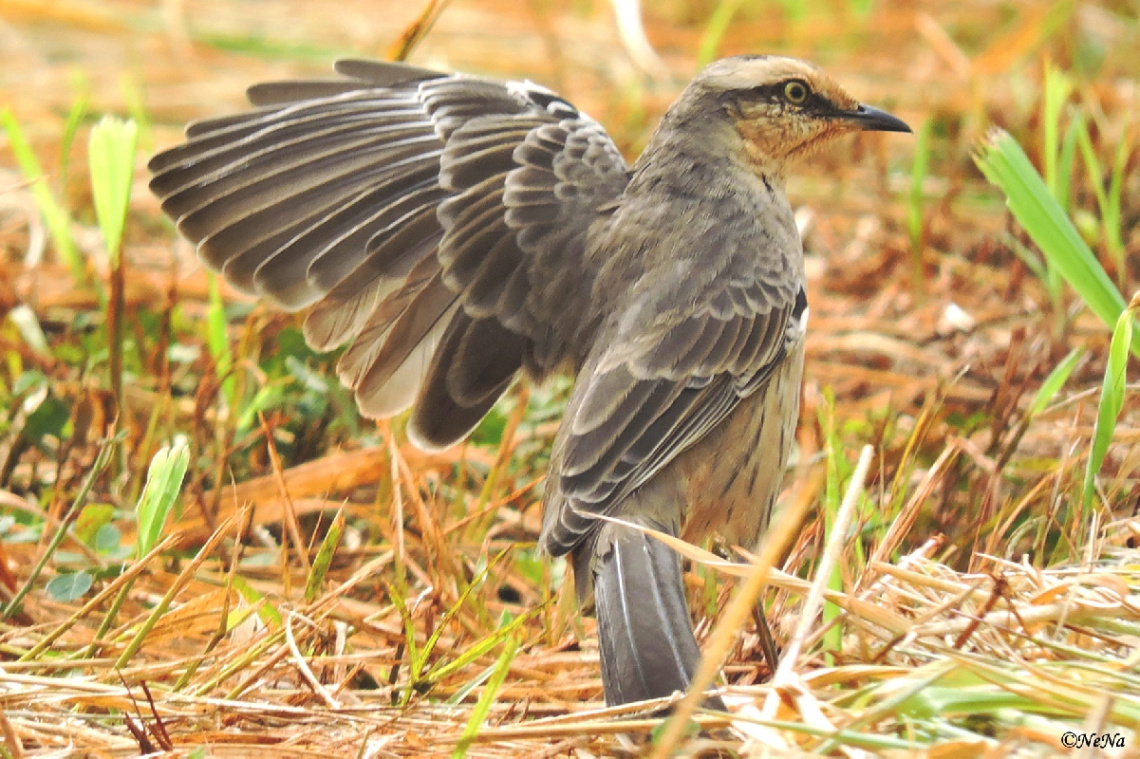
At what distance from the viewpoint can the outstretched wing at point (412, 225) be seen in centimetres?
439

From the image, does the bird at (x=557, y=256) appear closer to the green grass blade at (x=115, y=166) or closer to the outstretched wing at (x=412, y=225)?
the outstretched wing at (x=412, y=225)

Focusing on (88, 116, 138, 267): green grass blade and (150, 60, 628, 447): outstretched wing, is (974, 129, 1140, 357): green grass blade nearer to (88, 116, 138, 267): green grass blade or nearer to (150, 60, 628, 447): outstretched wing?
(150, 60, 628, 447): outstretched wing

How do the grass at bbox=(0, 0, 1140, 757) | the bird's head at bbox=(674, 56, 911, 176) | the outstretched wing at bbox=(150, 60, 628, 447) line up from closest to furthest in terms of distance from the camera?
the grass at bbox=(0, 0, 1140, 757) < the outstretched wing at bbox=(150, 60, 628, 447) < the bird's head at bbox=(674, 56, 911, 176)

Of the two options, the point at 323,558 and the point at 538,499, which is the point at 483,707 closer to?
the point at 323,558

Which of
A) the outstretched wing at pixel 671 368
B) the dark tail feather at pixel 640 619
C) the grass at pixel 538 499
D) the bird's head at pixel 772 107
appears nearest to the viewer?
the grass at pixel 538 499

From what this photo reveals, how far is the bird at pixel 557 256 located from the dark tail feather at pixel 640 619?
177mm

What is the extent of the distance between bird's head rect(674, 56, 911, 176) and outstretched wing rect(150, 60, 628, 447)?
0.39 m

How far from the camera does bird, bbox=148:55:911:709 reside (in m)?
3.97

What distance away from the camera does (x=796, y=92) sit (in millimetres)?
4621

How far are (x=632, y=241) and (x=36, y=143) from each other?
4.63 m

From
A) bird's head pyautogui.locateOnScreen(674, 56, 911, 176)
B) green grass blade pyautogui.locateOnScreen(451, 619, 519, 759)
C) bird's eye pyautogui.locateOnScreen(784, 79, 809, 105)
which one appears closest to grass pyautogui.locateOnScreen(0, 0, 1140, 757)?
green grass blade pyautogui.locateOnScreen(451, 619, 519, 759)

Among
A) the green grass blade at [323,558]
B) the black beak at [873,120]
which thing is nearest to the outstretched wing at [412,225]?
the black beak at [873,120]

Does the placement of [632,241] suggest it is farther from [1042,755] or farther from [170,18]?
[170,18]

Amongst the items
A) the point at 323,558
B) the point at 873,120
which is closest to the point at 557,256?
the point at 873,120
